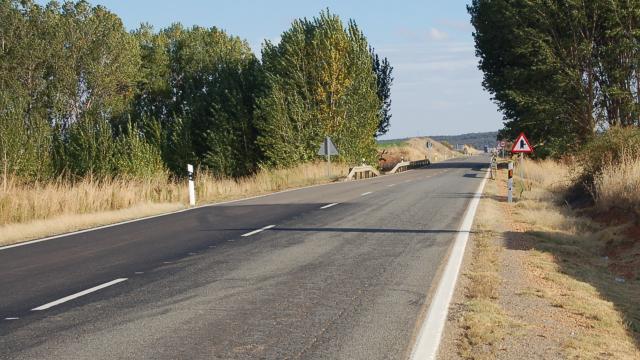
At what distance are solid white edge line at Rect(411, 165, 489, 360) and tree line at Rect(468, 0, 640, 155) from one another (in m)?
30.4

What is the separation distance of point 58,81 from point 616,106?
4069 centimetres

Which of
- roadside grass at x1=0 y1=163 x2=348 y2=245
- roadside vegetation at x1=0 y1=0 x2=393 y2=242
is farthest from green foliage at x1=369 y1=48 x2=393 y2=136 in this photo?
roadside grass at x1=0 y1=163 x2=348 y2=245

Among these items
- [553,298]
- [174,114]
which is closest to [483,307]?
[553,298]

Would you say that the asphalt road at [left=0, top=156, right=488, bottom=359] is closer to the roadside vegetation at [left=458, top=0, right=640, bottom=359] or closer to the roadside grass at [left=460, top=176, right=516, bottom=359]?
the roadside grass at [left=460, top=176, right=516, bottom=359]

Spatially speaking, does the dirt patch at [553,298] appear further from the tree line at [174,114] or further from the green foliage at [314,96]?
the green foliage at [314,96]

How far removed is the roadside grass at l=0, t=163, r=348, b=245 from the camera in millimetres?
15422

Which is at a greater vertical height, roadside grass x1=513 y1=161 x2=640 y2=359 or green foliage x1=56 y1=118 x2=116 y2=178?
green foliage x1=56 y1=118 x2=116 y2=178

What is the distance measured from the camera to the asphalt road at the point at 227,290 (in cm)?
554

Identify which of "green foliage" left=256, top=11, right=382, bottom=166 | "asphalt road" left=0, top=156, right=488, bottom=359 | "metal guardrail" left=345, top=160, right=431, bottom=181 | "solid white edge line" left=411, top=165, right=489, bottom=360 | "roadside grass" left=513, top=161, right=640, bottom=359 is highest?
"green foliage" left=256, top=11, right=382, bottom=166

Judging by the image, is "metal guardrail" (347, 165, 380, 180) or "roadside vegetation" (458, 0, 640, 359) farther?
"metal guardrail" (347, 165, 380, 180)

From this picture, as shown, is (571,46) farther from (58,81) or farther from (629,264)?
(58,81)

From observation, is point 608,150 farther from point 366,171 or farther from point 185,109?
point 185,109

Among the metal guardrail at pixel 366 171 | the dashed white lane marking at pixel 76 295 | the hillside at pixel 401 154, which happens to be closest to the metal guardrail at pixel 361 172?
the metal guardrail at pixel 366 171

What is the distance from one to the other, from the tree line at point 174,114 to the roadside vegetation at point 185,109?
86 mm
